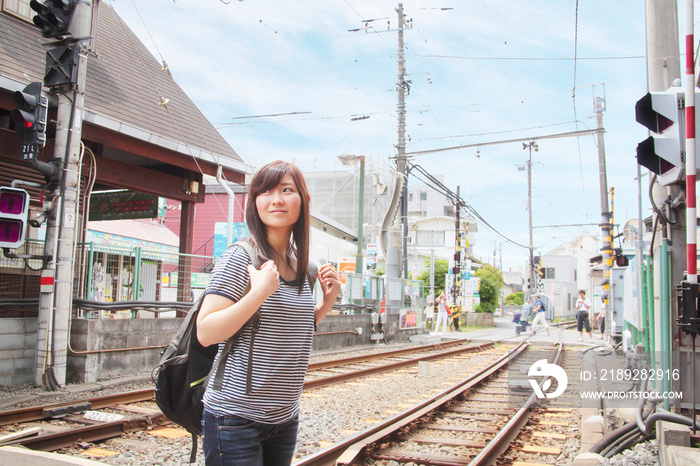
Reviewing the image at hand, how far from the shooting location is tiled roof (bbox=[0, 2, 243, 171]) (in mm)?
10211

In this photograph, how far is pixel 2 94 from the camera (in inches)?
365

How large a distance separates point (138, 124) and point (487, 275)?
36935 millimetres

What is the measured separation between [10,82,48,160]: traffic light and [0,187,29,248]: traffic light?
0.61 m

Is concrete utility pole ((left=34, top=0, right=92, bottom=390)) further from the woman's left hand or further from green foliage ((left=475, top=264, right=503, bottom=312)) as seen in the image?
green foliage ((left=475, top=264, right=503, bottom=312))

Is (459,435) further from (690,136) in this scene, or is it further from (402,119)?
(402,119)

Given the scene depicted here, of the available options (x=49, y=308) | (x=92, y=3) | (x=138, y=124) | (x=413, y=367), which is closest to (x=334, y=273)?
(x=49, y=308)

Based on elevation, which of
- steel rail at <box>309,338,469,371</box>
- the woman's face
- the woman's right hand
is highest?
the woman's face

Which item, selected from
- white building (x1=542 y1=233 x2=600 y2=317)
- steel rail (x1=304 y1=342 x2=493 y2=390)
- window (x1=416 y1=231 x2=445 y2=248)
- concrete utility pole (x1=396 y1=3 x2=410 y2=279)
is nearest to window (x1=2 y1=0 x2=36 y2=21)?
steel rail (x1=304 y1=342 x2=493 y2=390)

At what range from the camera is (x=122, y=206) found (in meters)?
14.6

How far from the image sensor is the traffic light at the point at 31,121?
835 centimetres

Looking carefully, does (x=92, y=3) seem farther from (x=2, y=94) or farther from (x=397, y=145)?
(x=397, y=145)

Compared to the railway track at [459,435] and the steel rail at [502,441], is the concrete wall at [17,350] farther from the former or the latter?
the steel rail at [502,441]

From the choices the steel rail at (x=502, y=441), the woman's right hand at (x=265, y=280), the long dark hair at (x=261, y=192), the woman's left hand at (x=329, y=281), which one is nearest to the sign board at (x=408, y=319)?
the steel rail at (x=502, y=441)

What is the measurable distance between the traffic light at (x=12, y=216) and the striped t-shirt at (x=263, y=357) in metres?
7.44
